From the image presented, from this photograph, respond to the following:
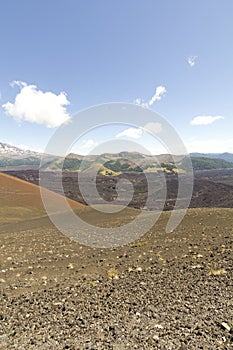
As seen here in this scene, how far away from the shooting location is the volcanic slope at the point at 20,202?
43706 mm

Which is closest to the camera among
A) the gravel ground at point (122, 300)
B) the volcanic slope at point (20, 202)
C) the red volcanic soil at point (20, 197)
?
the gravel ground at point (122, 300)

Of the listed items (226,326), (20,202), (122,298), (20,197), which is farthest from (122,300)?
(20,197)

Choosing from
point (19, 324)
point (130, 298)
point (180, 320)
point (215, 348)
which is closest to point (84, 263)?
point (130, 298)

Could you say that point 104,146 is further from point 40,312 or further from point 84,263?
point 40,312

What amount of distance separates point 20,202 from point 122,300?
162 ft

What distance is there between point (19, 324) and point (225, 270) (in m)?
6.86

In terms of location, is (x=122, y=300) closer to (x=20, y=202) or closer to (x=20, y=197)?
(x=20, y=202)

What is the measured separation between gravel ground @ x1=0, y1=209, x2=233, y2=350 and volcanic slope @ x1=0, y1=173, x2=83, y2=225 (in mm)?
30703

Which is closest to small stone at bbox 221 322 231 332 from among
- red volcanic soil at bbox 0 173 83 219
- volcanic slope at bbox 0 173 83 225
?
volcanic slope at bbox 0 173 83 225

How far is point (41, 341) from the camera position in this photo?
568 centimetres

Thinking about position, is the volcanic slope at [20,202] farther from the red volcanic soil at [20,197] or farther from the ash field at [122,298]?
the ash field at [122,298]

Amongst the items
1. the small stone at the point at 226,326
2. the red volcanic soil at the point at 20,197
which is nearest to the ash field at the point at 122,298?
the small stone at the point at 226,326

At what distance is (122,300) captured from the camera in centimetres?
742

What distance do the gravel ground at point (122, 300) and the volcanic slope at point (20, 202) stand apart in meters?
30.7
